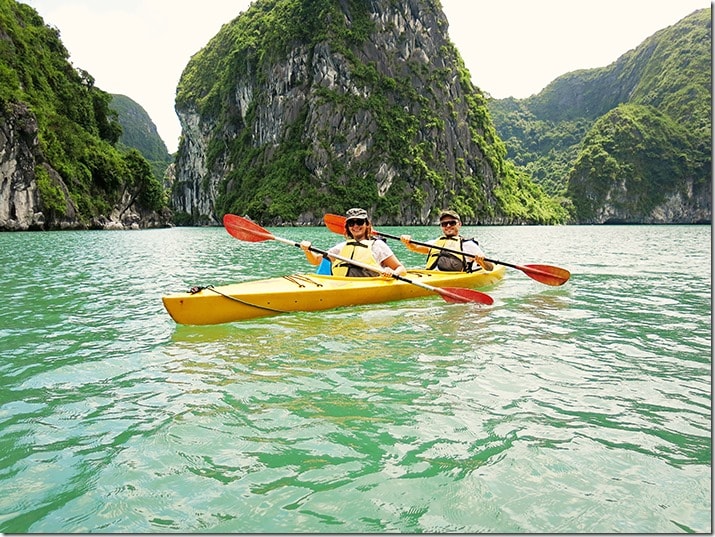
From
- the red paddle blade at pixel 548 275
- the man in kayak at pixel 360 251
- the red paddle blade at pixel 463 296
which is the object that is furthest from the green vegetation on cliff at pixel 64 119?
the red paddle blade at pixel 463 296

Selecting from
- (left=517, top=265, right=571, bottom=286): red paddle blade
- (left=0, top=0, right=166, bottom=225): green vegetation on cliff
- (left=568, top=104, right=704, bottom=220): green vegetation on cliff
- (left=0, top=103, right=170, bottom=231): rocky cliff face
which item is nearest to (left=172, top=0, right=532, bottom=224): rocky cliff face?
(left=0, top=0, right=166, bottom=225): green vegetation on cliff

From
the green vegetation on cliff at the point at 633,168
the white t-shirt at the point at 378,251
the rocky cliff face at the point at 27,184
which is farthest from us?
the green vegetation on cliff at the point at 633,168

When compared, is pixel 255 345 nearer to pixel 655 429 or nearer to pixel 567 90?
pixel 655 429

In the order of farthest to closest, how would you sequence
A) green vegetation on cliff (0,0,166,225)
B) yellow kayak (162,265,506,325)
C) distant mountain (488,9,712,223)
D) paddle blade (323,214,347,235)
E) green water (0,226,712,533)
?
distant mountain (488,9,712,223)
green vegetation on cliff (0,0,166,225)
paddle blade (323,214,347,235)
yellow kayak (162,265,506,325)
green water (0,226,712,533)

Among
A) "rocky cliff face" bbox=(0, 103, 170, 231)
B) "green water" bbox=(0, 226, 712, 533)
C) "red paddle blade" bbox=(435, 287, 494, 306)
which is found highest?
"rocky cliff face" bbox=(0, 103, 170, 231)

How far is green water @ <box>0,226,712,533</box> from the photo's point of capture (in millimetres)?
2393

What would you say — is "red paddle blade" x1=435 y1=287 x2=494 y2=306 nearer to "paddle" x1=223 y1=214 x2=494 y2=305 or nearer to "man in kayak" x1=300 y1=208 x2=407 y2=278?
"paddle" x1=223 y1=214 x2=494 y2=305

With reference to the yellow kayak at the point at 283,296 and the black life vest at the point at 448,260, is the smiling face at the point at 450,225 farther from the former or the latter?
the yellow kayak at the point at 283,296

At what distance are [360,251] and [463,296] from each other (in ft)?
5.76

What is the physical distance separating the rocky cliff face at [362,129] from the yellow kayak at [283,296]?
224ft

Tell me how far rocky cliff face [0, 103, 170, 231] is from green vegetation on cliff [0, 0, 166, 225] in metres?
0.20

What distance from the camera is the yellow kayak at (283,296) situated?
6.21m

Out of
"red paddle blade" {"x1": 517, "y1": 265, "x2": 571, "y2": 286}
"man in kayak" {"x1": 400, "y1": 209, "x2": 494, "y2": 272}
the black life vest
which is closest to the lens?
"red paddle blade" {"x1": 517, "y1": 265, "x2": 571, "y2": 286}

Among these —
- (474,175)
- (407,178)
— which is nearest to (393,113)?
(407,178)
